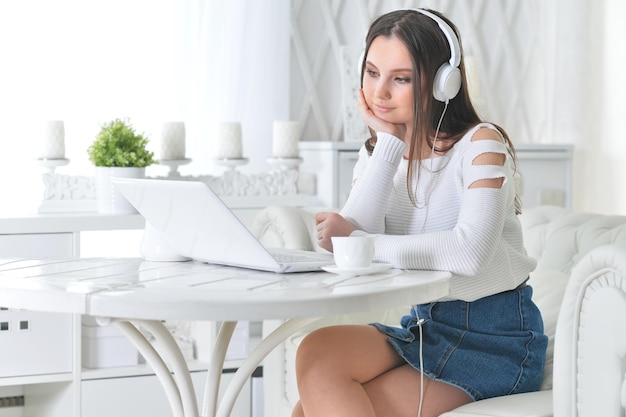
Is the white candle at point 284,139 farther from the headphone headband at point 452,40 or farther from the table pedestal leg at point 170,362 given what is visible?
the table pedestal leg at point 170,362

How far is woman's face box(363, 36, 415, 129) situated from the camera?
149 cm

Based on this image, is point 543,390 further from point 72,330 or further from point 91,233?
point 91,233

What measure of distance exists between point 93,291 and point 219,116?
176cm

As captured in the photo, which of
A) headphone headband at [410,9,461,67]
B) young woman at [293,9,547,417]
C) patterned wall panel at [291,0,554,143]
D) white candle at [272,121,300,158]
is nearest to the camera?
young woman at [293,9,547,417]

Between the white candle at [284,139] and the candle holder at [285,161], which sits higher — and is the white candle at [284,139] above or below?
above

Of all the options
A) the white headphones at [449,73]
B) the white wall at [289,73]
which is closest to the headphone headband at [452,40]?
the white headphones at [449,73]

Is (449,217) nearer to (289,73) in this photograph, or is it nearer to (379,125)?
(379,125)

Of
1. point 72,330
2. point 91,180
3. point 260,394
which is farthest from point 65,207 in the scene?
point 260,394

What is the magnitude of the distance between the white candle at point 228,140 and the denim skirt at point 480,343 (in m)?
1.25

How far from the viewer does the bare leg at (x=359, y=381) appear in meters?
1.34

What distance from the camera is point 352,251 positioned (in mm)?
1267

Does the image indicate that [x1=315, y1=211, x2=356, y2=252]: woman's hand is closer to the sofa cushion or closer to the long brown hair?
the long brown hair

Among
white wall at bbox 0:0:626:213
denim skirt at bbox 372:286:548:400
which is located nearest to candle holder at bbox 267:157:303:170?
white wall at bbox 0:0:626:213

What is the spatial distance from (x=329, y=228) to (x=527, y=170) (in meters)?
1.64
